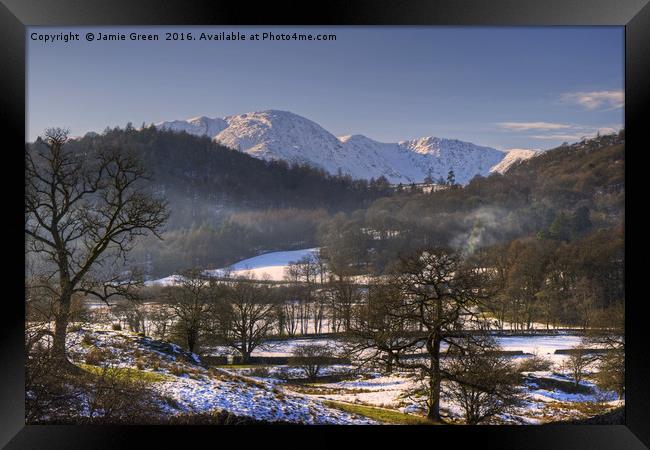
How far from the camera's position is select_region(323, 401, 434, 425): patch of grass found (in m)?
5.94

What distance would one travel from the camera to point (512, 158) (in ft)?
23.4

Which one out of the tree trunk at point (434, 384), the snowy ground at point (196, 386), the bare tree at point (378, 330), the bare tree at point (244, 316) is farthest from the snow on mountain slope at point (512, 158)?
the snowy ground at point (196, 386)

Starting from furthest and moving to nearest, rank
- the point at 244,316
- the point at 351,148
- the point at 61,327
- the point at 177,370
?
the point at 244,316 → the point at 351,148 → the point at 177,370 → the point at 61,327

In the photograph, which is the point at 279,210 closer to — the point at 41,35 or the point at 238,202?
the point at 238,202

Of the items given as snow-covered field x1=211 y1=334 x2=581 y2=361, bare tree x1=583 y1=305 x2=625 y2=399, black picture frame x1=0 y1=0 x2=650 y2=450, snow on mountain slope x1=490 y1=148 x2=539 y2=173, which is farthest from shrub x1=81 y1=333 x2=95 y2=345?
bare tree x1=583 y1=305 x2=625 y2=399

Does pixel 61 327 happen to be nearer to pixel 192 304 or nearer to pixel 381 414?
pixel 192 304

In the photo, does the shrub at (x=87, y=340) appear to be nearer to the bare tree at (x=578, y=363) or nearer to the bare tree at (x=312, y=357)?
the bare tree at (x=312, y=357)

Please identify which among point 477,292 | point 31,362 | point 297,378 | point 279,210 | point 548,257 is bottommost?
point 297,378

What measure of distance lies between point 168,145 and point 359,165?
2.89 metres

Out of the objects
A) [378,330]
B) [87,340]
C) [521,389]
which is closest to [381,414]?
[378,330]

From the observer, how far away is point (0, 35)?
447cm

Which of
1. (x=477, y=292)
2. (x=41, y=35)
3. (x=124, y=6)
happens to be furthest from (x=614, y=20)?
(x=41, y=35)

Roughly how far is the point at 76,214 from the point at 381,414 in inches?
186

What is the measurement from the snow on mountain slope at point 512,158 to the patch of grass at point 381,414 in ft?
12.2
